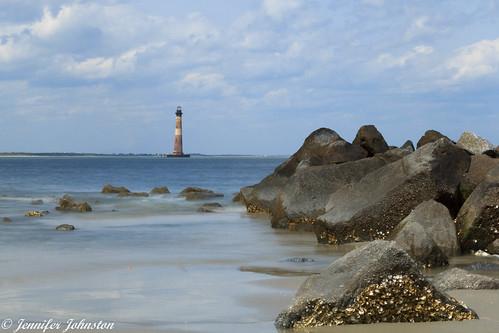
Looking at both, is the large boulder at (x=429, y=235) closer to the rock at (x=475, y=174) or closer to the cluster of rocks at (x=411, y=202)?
the cluster of rocks at (x=411, y=202)

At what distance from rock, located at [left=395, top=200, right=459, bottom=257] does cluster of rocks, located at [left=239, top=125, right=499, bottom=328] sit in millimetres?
17

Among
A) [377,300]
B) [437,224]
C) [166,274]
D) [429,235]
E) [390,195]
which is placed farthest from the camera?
[390,195]

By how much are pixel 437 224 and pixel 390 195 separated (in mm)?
2128

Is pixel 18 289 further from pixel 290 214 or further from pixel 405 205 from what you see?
pixel 290 214

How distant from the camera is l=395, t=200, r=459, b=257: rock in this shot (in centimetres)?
1352

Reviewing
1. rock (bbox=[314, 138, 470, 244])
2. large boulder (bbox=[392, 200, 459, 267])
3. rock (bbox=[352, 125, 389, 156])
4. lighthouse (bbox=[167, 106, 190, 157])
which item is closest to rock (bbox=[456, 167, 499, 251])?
large boulder (bbox=[392, 200, 459, 267])

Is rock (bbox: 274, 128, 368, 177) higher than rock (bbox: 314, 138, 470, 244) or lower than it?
higher

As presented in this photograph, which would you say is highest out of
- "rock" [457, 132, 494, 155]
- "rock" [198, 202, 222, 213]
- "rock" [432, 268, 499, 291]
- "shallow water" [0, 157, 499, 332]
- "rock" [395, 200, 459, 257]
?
"rock" [457, 132, 494, 155]

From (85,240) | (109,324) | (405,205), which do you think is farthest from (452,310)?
(85,240)

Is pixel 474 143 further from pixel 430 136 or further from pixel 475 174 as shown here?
pixel 475 174

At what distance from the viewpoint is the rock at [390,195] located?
15555mm

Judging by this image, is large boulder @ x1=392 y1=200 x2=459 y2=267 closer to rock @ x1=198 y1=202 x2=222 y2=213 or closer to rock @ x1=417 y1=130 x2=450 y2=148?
rock @ x1=417 y1=130 x2=450 y2=148

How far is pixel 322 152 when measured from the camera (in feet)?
86.6

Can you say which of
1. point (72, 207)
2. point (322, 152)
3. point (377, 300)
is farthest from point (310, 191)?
point (377, 300)
